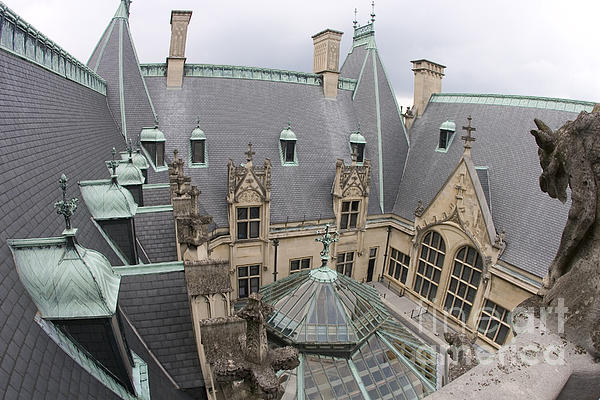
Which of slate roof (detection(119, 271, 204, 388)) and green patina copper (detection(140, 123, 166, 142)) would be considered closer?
slate roof (detection(119, 271, 204, 388))

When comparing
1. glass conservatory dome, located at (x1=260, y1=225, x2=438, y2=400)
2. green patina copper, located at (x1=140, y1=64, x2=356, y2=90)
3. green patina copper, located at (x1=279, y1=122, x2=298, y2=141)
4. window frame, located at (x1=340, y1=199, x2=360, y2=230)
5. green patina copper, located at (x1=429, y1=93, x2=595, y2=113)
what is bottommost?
glass conservatory dome, located at (x1=260, y1=225, x2=438, y2=400)

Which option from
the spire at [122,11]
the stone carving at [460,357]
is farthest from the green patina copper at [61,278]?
the spire at [122,11]

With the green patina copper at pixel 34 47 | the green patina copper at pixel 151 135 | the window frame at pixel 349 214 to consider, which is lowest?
the window frame at pixel 349 214

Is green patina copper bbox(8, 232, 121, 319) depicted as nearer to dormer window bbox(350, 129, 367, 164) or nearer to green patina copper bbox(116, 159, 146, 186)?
green patina copper bbox(116, 159, 146, 186)

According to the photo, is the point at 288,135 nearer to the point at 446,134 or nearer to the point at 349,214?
the point at 349,214

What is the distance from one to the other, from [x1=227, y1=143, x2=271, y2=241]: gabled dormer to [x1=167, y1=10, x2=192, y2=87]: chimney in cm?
801

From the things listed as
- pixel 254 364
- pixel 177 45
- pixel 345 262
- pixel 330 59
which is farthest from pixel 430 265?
pixel 177 45

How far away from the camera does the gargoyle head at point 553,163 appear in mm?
4066

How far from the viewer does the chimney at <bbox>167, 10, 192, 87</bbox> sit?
23453 mm

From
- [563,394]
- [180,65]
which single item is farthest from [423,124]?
[563,394]

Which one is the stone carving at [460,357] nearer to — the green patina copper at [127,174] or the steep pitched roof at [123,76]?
the green patina copper at [127,174]

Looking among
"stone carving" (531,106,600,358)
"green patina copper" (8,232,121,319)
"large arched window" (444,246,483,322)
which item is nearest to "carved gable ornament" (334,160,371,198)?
"large arched window" (444,246,483,322)

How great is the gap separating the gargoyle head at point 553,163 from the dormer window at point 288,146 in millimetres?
19589

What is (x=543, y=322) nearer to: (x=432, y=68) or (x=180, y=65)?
(x=180, y=65)
